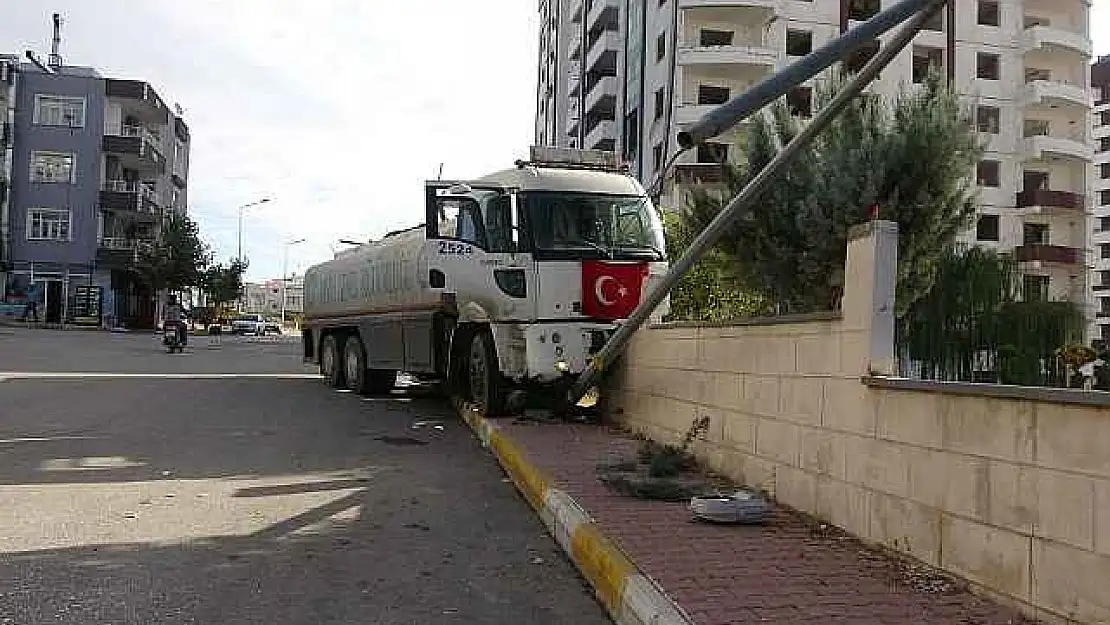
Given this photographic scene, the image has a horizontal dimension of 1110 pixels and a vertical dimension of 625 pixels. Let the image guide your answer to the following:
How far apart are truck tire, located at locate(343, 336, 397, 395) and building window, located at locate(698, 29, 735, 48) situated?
3147 cm

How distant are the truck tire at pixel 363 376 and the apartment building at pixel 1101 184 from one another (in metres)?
62.8

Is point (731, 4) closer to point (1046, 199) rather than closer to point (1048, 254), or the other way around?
point (1046, 199)

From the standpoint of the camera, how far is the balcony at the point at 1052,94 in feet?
159

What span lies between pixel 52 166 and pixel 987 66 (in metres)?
48.2

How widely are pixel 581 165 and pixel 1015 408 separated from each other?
9564mm

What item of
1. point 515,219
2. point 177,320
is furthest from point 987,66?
point 515,219

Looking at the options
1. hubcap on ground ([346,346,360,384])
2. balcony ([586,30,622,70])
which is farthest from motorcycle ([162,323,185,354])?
balcony ([586,30,622,70])

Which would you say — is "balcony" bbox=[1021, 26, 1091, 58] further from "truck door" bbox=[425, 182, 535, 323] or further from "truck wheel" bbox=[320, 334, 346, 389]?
"truck door" bbox=[425, 182, 535, 323]

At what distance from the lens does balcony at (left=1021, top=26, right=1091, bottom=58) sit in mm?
49000

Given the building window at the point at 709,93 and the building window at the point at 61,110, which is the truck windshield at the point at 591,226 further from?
the building window at the point at 61,110

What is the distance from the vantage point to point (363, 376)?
18719 mm


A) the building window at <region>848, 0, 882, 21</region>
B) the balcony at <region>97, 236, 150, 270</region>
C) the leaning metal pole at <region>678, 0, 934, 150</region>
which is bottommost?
the leaning metal pole at <region>678, 0, 934, 150</region>

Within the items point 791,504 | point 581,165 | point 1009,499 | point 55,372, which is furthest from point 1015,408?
point 55,372

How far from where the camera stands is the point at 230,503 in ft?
26.1
